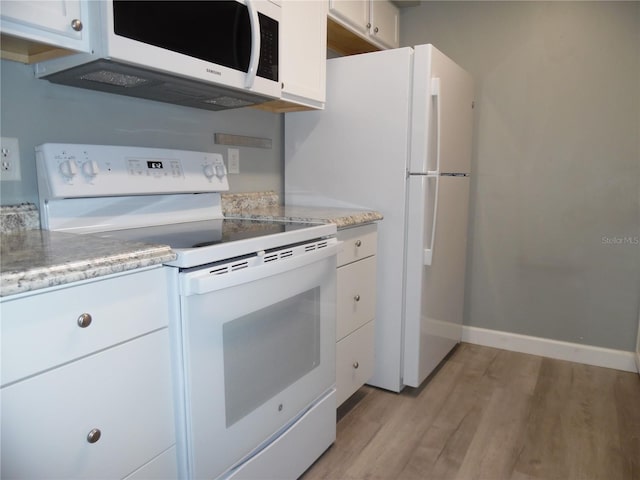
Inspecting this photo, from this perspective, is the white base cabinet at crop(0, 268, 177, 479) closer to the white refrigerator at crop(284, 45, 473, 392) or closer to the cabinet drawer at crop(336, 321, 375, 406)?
the cabinet drawer at crop(336, 321, 375, 406)

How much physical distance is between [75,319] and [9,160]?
2.16 ft

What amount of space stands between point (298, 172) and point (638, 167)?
5.96 ft

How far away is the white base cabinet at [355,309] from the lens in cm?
187

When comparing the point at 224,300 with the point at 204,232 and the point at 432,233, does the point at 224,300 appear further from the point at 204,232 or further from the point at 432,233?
the point at 432,233

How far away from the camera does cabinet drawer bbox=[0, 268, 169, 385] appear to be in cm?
78

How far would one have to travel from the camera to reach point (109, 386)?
0.95 metres

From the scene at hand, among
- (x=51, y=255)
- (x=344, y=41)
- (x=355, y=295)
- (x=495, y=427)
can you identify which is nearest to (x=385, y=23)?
(x=344, y=41)

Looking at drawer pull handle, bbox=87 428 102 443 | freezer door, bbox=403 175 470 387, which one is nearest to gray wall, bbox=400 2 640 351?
freezer door, bbox=403 175 470 387

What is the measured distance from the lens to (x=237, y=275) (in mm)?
1151

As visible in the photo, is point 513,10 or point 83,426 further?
point 513,10

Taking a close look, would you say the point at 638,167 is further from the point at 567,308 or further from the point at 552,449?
the point at 552,449

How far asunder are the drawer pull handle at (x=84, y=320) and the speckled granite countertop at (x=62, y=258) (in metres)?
0.08

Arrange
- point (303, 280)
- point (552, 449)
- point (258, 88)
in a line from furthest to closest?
point (552, 449) → point (258, 88) → point (303, 280)

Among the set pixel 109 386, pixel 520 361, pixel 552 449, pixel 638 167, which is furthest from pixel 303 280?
pixel 638 167
